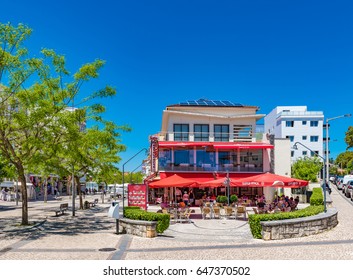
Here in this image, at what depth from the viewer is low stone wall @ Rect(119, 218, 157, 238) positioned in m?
16.7

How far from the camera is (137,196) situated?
20.3 meters

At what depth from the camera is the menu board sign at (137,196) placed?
66.0 feet

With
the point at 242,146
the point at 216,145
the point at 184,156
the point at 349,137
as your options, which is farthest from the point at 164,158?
the point at 349,137

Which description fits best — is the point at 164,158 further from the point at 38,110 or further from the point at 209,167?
the point at 38,110

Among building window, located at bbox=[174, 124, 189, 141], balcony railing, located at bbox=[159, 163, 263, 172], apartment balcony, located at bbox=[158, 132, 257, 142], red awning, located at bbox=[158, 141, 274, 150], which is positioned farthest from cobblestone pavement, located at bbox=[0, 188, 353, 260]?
building window, located at bbox=[174, 124, 189, 141]

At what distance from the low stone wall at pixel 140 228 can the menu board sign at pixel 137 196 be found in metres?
2.08

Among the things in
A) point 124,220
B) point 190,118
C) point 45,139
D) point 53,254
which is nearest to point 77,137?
point 45,139

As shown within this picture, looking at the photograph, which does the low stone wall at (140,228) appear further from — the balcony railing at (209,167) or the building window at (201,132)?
the building window at (201,132)

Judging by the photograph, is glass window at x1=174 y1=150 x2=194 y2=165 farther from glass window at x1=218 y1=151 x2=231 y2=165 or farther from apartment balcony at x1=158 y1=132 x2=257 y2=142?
glass window at x1=218 y1=151 x2=231 y2=165

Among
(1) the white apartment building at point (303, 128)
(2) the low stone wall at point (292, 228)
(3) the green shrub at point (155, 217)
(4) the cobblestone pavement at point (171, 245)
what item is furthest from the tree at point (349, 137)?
(3) the green shrub at point (155, 217)

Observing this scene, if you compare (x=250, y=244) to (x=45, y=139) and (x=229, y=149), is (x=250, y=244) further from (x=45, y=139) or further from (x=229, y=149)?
(x=229, y=149)

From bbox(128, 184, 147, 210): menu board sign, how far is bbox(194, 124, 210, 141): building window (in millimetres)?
20695

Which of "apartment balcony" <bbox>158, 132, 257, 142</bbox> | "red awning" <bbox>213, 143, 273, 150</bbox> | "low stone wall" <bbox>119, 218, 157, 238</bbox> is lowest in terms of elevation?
"low stone wall" <bbox>119, 218, 157, 238</bbox>

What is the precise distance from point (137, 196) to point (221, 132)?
73.4 ft
